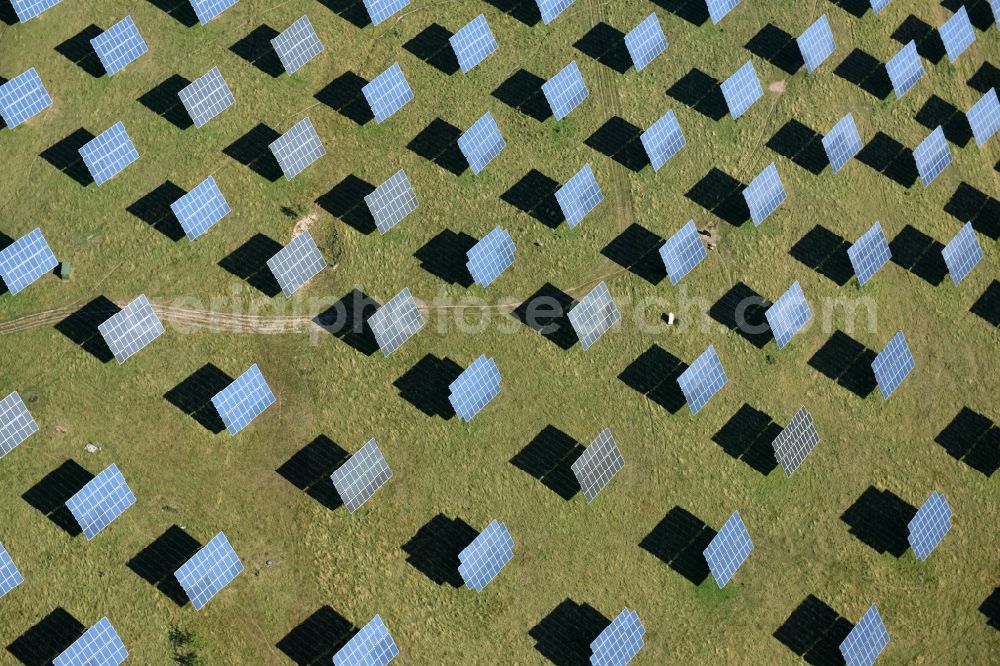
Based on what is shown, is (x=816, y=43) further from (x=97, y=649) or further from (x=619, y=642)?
(x=97, y=649)

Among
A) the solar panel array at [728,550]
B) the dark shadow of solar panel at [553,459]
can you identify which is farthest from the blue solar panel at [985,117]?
the dark shadow of solar panel at [553,459]

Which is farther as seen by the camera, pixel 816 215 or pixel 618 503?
pixel 816 215

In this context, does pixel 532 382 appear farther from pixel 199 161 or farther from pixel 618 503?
pixel 199 161

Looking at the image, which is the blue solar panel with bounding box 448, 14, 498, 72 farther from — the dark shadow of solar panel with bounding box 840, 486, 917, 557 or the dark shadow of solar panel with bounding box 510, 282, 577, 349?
the dark shadow of solar panel with bounding box 840, 486, 917, 557

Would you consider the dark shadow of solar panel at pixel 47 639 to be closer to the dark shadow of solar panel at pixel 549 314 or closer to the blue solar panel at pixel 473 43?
the dark shadow of solar panel at pixel 549 314

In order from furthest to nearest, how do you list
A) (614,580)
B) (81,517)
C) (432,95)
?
(432,95) → (614,580) → (81,517)

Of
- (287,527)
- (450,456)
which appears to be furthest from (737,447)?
(287,527)
